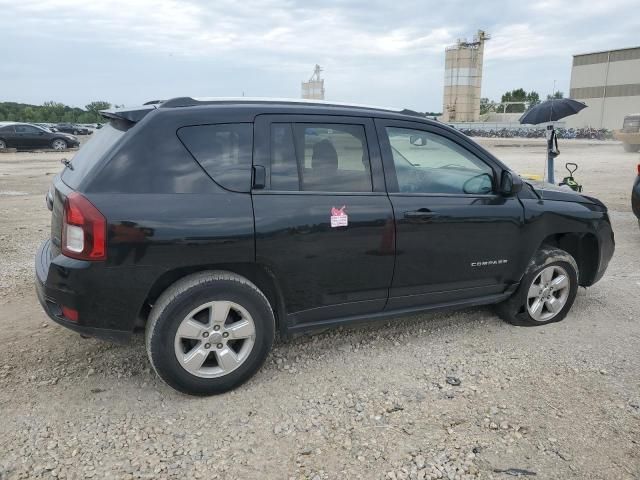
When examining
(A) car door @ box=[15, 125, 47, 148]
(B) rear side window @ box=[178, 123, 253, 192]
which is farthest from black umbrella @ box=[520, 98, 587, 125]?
(A) car door @ box=[15, 125, 47, 148]

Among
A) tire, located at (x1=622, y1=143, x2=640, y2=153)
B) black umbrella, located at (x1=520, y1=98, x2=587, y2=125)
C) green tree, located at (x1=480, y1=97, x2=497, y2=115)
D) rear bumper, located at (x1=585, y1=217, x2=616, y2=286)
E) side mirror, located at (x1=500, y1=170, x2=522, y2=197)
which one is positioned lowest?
rear bumper, located at (x1=585, y1=217, x2=616, y2=286)

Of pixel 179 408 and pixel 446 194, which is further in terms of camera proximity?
pixel 446 194

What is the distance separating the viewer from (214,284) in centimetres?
302

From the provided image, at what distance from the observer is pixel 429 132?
3787 mm

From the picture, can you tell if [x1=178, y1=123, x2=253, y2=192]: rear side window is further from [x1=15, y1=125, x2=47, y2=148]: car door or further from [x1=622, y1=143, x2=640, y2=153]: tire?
[x1=622, y1=143, x2=640, y2=153]: tire

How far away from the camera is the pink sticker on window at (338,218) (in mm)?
3289

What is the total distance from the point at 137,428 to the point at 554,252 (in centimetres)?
337

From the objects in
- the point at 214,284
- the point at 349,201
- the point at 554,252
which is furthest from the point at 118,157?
the point at 554,252

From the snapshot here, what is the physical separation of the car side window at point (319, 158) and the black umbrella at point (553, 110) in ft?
27.1

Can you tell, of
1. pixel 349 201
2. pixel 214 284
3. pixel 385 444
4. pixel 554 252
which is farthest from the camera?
pixel 554 252

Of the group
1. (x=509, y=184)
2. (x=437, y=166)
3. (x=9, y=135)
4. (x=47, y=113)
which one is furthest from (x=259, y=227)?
(x=47, y=113)

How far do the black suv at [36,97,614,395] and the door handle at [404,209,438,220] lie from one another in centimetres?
2

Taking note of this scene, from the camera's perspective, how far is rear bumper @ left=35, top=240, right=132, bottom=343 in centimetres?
284

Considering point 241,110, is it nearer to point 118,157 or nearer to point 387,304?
point 118,157
